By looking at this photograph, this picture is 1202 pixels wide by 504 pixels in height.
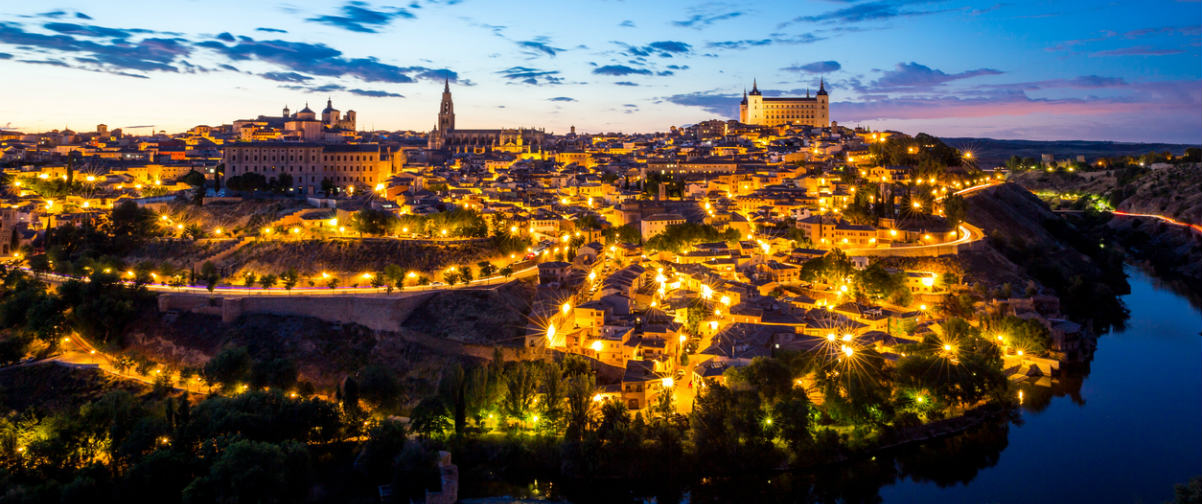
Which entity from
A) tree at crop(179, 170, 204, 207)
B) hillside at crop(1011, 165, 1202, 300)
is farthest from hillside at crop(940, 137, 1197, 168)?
tree at crop(179, 170, 204, 207)

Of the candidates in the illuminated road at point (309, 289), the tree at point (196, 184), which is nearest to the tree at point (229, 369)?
the illuminated road at point (309, 289)

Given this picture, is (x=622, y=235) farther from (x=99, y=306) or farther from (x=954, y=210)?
(x=99, y=306)

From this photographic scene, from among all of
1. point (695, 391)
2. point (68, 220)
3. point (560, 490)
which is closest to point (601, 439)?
point (560, 490)

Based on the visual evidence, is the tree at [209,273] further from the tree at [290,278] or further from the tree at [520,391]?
the tree at [520,391]

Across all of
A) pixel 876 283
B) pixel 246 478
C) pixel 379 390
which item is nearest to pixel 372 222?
pixel 379 390

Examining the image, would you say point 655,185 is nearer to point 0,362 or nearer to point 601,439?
point 601,439

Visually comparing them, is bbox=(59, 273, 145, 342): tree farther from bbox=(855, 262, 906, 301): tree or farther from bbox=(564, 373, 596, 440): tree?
bbox=(855, 262, 906, 301): tree

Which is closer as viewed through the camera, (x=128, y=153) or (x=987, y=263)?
(x=987, y=263)
